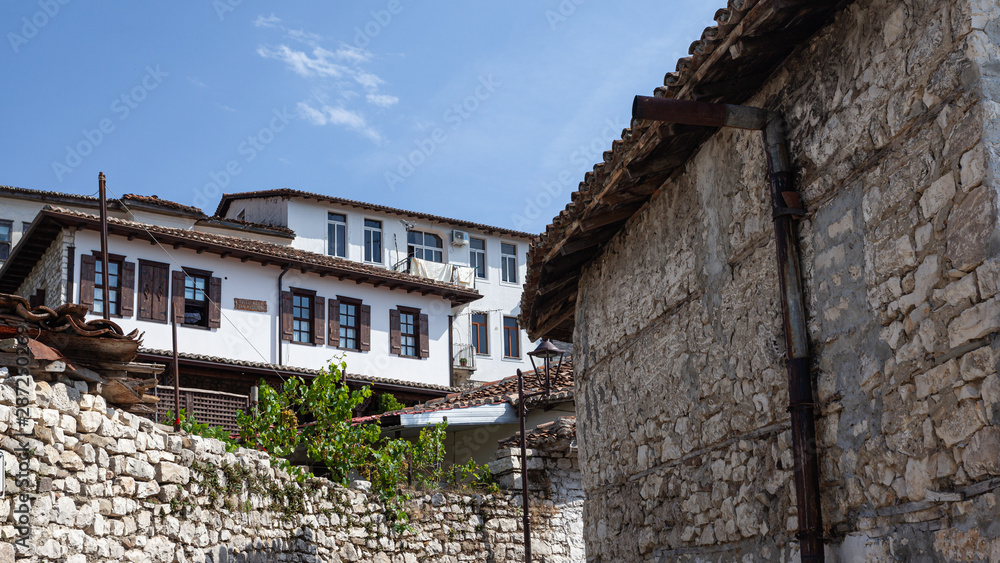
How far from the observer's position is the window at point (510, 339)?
3041cm

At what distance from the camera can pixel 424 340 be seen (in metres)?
24.4

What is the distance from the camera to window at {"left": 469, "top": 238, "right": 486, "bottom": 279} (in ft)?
100

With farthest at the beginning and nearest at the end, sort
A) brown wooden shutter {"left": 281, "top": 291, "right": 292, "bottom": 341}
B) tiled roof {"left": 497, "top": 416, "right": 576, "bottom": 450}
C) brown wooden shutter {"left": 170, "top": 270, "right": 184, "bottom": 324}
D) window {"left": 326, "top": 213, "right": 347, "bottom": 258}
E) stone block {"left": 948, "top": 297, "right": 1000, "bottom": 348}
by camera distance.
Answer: window {"left": 326, "top": 213, "right": 347, "bottom": 258}
brown wooden shutter {"left": 281, "top": 291, "right": 292, "bottom": 341}
brown wooden shutter {"left": 170, "top": 270, "right": 184, "bottom": 324}
tiled roof {"left": 497, "top": 416, "right": 576, "bottom": 450}
stone block {"left": 948, "top": 297, "right": 1000, "bottom": 348}

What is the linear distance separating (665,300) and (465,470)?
27.7 ft

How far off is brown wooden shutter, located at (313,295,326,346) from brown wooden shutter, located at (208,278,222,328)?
90.4 inches

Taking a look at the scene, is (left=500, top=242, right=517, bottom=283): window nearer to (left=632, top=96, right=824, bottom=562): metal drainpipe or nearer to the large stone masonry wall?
the large stone masonry wall

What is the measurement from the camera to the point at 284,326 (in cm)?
2195

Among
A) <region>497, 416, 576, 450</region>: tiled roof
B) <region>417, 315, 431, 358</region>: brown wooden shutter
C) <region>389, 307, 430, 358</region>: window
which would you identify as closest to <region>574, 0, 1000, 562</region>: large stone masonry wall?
<region>497, 416, 576, 450</region>: tiled roof

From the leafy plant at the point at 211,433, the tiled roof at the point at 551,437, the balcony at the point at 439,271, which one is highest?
the balcony at the point at 439,271

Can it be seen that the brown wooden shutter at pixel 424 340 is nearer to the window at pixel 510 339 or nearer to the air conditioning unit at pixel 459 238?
the air conditioning unit at pixel 459 238

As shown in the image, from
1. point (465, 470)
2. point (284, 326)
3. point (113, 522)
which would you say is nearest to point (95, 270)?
point (284, 326)

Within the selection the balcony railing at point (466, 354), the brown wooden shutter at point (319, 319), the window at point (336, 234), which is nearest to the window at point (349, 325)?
the brown wooden shutter at point (319, 319)

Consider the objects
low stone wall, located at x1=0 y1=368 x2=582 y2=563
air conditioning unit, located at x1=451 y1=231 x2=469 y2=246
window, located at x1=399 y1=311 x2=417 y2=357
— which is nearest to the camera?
low stone wall, located at x1=0 y1=368 x2=582 y2=563

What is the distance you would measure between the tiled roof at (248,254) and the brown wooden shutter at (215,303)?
672 mm
